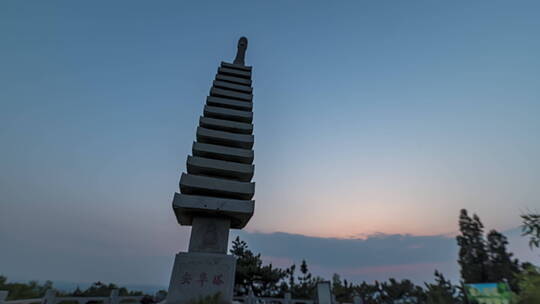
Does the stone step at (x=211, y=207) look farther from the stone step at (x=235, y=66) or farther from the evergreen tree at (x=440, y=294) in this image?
the stone step at (x=235, y=66)

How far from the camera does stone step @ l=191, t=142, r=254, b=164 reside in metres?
12.0

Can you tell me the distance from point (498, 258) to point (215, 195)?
35082mm

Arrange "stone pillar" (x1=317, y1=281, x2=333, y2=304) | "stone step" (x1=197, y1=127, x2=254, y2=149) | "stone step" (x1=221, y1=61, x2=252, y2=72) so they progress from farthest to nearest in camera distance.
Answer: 1. "stone step" (x1=221, y1=61, x2=252, y2=72)
2. "stone step" (x1=197, y1=127, x2=254, y2=149)
3. "stone pillar" (x1=317, y1=281, x2=333, y2=304)

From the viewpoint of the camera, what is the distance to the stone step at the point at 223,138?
41.4 ft

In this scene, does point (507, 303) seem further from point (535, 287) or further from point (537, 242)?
point (537, 242)

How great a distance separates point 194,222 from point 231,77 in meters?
10.1

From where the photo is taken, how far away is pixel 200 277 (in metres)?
8.85

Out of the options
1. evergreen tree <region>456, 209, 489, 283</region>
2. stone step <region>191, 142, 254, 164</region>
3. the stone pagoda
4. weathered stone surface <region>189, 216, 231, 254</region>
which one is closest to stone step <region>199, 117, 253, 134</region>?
the stone pagoda

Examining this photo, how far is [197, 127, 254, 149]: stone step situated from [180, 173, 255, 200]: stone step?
2394 mm

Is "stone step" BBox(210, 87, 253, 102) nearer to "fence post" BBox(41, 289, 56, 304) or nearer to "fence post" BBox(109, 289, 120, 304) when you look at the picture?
"fence post" BBox(109, 289, 120, 304)

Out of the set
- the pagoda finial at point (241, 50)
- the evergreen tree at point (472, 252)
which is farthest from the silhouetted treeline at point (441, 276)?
the pagoda finial at point (241, 50)

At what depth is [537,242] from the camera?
2.79 m

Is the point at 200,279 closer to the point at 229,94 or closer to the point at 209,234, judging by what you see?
the point at 209,234

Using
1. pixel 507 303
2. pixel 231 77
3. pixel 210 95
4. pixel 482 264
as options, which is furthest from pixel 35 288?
pixel 482 264
